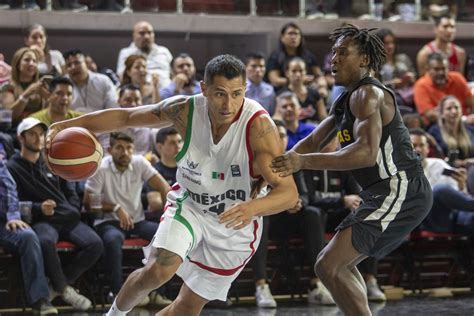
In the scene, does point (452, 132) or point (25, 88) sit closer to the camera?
point (25, 88)

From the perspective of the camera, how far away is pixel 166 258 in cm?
486

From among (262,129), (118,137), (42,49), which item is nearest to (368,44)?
(262,129)

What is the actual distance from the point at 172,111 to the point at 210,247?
0.76 meters

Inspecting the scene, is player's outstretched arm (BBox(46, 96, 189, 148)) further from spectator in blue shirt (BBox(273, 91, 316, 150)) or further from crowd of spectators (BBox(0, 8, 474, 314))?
spectator in blue shirt (BBox(273, 91, 316, 150))

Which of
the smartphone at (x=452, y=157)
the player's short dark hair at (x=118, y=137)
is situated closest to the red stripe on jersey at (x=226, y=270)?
the player's short dark hair at (x=118, y=137)

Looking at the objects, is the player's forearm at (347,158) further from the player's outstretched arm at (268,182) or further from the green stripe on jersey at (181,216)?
the green stripe on jersey at (181,216)

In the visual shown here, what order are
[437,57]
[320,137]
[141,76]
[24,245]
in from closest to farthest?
[320,137]
[24,245]
[141,76]
[437,57]

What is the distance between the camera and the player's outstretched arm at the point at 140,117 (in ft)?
16.9

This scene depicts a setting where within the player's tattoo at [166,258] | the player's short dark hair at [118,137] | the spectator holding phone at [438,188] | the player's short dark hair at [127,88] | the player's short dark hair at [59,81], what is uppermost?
the player's short dark hair at [59,81]

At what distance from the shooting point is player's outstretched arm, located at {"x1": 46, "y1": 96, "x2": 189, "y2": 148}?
16.9 ft

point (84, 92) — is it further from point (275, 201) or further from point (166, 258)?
point (275, 201)

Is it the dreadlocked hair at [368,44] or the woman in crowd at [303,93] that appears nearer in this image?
the dreadlocked hair at [368,44]

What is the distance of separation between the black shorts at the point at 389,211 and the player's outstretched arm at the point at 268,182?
0.55 metres

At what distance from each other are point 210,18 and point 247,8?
1.82 feet
